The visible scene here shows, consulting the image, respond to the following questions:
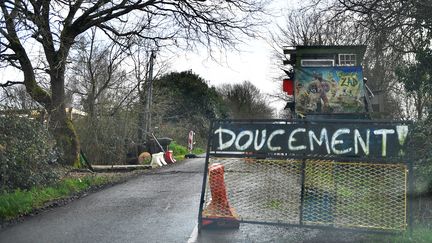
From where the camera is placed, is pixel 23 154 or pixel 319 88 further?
pixel 319 88

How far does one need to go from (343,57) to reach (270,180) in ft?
28.5

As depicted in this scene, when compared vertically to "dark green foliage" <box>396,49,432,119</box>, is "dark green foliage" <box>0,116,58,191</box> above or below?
below

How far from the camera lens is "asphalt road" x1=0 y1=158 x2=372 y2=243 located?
7.77 meters

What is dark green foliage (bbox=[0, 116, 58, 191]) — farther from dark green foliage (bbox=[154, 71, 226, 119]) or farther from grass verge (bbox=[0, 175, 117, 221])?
dark green foliage (bbox=[154, 71, 226, 119])

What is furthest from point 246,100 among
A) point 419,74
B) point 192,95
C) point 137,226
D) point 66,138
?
point 137,226

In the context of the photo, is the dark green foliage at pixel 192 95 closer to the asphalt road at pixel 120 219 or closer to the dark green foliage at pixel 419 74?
the asphalt road at pixel 120 219

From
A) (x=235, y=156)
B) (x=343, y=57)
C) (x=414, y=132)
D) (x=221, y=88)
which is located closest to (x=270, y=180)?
(x=235, y=156)

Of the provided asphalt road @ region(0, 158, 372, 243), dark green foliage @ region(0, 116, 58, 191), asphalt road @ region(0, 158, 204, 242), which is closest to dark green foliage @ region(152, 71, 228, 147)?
dark green foliage @ region(0, 116, 58, 191)

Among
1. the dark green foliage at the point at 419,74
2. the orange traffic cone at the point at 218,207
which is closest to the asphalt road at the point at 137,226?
the orange traffic cone at the point at 218,207

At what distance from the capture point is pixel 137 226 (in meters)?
8.74

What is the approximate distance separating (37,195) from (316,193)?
22.2ft

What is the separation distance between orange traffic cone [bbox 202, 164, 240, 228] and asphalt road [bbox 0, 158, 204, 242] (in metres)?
0.40

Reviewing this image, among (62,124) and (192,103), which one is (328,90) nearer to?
(62,124)

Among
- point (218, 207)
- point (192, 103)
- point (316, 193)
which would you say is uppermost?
point (192, 103)
